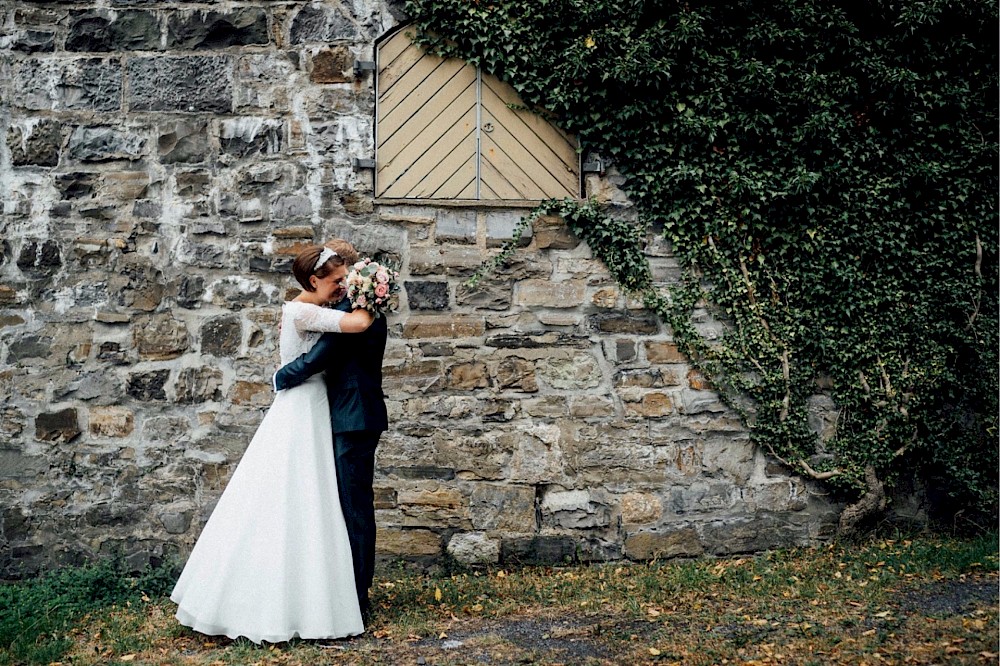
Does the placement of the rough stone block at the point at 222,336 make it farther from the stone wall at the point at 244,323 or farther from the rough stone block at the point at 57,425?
the rough stone block at the point at 57,425

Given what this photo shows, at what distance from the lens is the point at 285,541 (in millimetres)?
4160

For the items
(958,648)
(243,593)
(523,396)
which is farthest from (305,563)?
(958,648)

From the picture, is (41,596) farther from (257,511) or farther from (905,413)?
(905,413)

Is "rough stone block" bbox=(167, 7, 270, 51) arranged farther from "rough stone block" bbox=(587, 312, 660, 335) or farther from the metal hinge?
"rough stone block" bbox=(587, 312, 660, 335)

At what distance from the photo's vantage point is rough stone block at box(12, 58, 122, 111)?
557cm

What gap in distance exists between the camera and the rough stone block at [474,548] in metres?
5.52

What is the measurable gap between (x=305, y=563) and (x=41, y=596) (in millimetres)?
1989

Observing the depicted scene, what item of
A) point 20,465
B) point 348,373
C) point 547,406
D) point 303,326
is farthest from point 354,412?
point 20,465

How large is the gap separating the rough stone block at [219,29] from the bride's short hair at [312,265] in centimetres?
191

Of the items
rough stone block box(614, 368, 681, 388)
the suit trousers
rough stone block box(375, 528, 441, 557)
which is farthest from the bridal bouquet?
rough stone block box(614, 368, 681, 388)

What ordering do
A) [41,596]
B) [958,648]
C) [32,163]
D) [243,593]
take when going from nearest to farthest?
[958,648] → [243,593] → [41,596] → [32,163]

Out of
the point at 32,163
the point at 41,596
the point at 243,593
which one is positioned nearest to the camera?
the point at 243,593

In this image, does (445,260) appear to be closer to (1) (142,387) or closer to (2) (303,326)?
(2) (303,326)

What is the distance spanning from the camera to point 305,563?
418 centimetres
